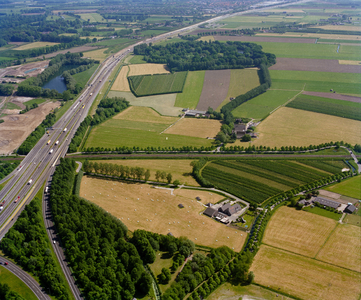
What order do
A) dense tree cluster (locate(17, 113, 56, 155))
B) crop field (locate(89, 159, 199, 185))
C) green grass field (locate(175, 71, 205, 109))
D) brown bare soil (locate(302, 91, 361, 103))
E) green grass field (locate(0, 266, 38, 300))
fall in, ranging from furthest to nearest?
green grass field (locate(175, 71, 205, 109)), brown bare soil (locate(302, 91, 361, 103)), dense tree cluster (locate(17, 113, 56, 155)), crop field (locate(89, 159, 199, 185)), green grass field (locate(0, 266, 38, 300))

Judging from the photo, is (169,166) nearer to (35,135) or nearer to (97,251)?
(97,251)

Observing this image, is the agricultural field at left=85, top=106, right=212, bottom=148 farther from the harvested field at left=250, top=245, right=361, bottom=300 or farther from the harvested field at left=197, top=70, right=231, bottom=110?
the harvested field at left=250, top=245, right=361, bottom=300

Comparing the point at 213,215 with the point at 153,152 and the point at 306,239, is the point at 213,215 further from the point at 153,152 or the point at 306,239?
the point at 153,152

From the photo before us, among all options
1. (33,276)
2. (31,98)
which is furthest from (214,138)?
(31,98)

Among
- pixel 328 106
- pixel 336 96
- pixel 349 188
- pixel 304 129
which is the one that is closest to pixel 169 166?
pixel 349 188

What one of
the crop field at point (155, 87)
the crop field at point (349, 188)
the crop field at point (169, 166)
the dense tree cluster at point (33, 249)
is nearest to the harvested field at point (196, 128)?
the crop field at point (169, 166)

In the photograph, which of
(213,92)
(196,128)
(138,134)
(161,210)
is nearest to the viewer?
(161,210)

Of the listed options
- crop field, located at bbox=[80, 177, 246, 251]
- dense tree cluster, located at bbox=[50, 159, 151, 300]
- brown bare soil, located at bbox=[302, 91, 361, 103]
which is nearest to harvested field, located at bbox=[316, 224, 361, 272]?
crop field, located at bbox=[80, 177, 246, 251]
